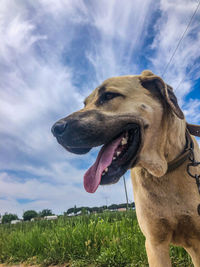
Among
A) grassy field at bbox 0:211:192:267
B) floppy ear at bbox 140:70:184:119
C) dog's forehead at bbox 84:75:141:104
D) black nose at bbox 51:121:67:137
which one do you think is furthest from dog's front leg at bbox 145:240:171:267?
dog's forehead at bbox 84:75:141:104

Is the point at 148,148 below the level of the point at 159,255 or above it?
above

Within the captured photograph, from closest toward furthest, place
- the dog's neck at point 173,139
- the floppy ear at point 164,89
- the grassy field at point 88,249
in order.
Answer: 1. the floppy ear at point 164,89
2. the dog's neck at point 173,139
3. the grassy field at point 88,249

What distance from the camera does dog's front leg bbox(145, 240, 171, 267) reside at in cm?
245

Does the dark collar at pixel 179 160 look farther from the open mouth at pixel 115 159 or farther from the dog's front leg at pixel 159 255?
the dog's front leg at pixel 159 255

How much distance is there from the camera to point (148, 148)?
2.28 m

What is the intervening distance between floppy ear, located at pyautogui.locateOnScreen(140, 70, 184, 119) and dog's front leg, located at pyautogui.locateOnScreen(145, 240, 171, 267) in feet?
4.57

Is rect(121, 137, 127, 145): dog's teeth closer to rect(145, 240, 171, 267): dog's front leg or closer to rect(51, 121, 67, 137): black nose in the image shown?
rect(51, 121, 67, 137): black nose

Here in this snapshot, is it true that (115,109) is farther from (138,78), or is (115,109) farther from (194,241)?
(194,241)

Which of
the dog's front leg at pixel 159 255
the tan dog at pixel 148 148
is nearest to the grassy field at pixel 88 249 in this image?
the dog's front leg at pixel 159 255

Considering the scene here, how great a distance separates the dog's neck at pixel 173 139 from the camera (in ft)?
7.57

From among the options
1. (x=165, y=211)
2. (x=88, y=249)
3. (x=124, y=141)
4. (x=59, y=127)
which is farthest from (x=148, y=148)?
(x=88, y=249)

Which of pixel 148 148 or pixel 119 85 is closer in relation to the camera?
pixel 148 148

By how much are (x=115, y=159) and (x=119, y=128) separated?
284 millimetres

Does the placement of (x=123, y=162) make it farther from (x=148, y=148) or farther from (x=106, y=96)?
(x=106, y=96)
